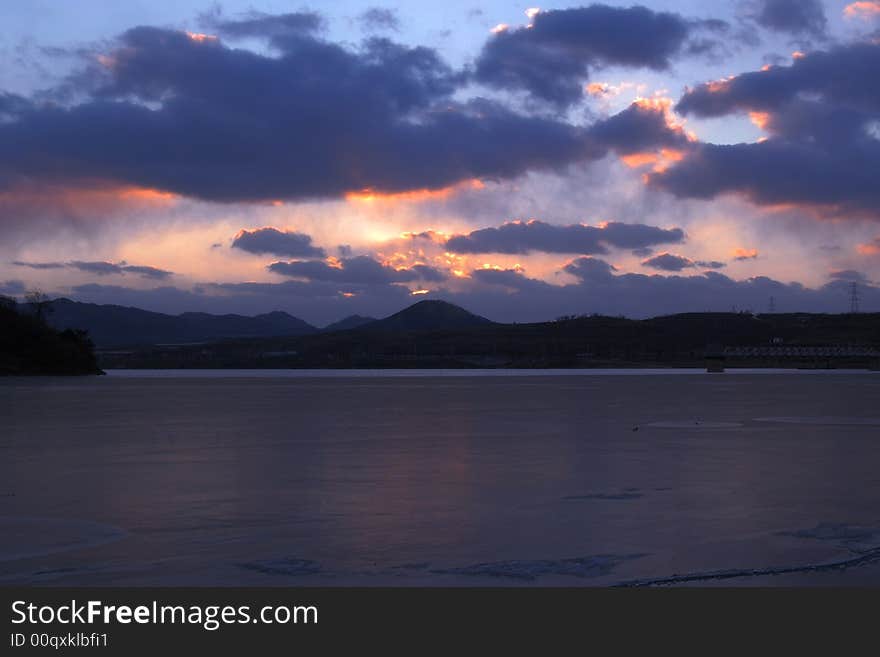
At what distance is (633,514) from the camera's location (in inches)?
675

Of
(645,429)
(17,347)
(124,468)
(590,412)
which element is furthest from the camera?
(17,347)

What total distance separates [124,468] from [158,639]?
600 inches

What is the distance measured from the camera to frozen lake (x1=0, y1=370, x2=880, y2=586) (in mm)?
12867

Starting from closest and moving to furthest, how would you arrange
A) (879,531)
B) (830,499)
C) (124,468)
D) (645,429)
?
(879,531)
(830,499)
(124,468)
(645,429)

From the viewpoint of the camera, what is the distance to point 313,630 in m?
10.3

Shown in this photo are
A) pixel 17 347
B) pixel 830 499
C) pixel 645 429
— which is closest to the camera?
pixel 830 499

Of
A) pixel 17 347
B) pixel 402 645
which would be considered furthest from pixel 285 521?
pixel 17 347

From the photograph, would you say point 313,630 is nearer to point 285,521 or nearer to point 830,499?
point 285,521

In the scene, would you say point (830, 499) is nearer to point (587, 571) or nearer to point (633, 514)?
point (633, 514)

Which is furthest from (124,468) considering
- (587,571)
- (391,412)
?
(391,412)

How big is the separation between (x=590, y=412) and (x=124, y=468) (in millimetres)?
28732

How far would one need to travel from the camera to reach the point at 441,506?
713 inches

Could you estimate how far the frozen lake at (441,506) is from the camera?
12.9 metres

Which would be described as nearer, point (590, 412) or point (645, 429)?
point (645, 429)
